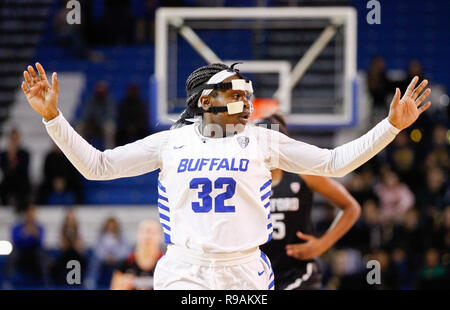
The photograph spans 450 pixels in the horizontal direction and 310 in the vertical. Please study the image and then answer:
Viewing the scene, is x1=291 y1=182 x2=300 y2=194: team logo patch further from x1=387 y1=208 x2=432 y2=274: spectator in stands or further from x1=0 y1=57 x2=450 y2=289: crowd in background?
x1=387 y1=208 x2=432 y2=274: spectator in stands

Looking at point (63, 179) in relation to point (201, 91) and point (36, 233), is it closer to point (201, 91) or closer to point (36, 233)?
point (36, 233)

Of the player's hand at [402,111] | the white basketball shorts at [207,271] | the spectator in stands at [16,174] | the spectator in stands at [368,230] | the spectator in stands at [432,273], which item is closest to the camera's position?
the white basketball shorts at [207,271]

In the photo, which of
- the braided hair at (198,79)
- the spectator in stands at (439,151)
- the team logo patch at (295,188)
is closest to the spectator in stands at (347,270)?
the spectator in stands at (439,151)

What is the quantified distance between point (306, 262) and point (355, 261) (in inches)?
175

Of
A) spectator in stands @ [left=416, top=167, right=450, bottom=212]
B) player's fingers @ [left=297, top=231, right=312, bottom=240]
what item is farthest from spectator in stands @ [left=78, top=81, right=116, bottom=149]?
player's fingers @ [left=297, top=231, right=312, bottom=240]

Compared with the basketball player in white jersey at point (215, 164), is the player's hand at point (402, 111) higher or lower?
higher

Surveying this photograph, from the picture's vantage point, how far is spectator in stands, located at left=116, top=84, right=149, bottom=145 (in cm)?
1210

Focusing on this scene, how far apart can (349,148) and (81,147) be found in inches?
61.0

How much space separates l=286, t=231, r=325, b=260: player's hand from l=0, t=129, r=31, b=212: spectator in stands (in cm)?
727

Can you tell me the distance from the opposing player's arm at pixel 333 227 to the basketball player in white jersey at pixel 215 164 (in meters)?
1.41

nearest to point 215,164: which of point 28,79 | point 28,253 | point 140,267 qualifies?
point 28,79

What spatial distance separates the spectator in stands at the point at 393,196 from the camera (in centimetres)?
1145

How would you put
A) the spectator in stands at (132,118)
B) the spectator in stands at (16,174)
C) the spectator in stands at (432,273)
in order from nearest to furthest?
the spectator in stands at (432,273) → the spectator in stands at (132,118) → the spectator in stands at (16,174)

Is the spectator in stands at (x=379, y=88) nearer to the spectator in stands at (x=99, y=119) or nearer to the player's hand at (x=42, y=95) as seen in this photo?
the spectator in stands at (x=99, y=119)
